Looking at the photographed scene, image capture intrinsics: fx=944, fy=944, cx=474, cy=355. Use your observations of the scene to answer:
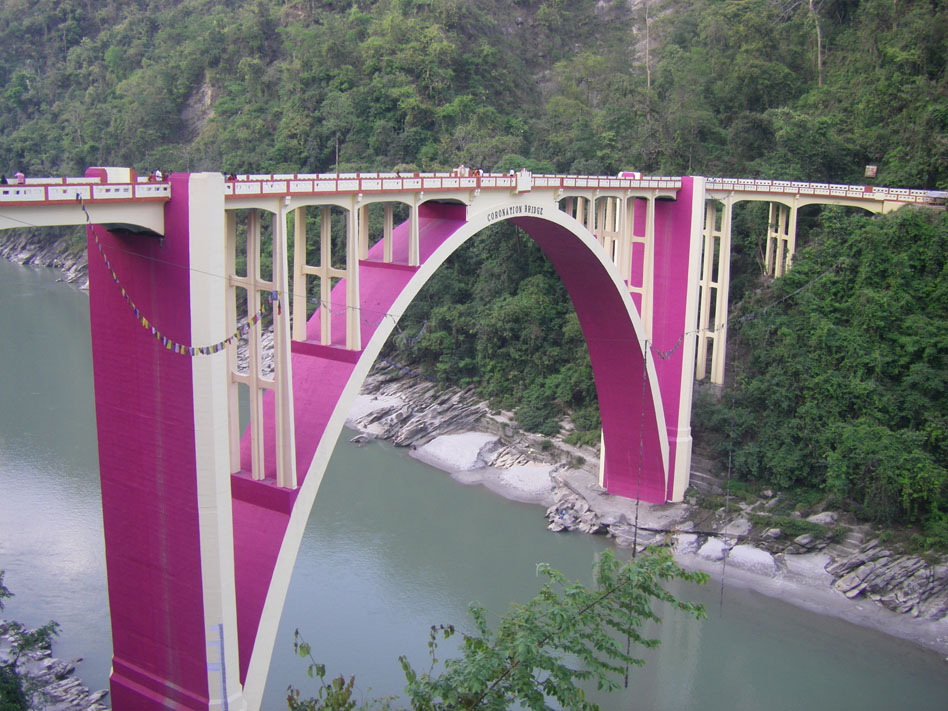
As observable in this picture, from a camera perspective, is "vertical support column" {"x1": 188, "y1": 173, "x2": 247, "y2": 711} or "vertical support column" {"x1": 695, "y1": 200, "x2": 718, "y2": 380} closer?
"vertical support column" {"x1": 188, "y1": 173, "x2": 247, "y2": 711}

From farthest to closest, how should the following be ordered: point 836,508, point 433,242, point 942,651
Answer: point 836,508 → point 942,651 → point 433,242

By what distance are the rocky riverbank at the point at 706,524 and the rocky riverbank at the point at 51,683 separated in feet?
24.1

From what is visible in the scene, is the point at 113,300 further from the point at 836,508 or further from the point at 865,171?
the point at 865,171

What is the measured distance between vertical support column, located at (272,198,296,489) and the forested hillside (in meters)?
10.3

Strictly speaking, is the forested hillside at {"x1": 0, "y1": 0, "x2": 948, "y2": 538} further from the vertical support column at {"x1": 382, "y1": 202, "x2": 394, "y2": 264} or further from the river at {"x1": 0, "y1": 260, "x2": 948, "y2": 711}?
the vertical support column at {"x1": 382, "y1": 202, "x2": 394, "y2": 264}

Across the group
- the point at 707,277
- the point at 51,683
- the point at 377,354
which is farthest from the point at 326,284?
the point at 707,277

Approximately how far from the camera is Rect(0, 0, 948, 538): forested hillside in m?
17.0

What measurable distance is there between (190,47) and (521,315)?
25174mm

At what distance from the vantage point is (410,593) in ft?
49.4

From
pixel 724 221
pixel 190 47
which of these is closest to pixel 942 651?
pixel 724 221

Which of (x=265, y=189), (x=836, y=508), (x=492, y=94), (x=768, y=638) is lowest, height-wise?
(x=768, y=638)

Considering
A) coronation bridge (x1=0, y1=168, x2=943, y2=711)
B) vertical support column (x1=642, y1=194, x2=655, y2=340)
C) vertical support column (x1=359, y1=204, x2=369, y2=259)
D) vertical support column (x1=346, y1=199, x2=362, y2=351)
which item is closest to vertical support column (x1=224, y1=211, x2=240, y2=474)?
coronation bridge (x1=0, y1=168, x2=943, y2=711)

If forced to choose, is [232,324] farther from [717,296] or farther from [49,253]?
[49,253]

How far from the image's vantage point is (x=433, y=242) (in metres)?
12.4
